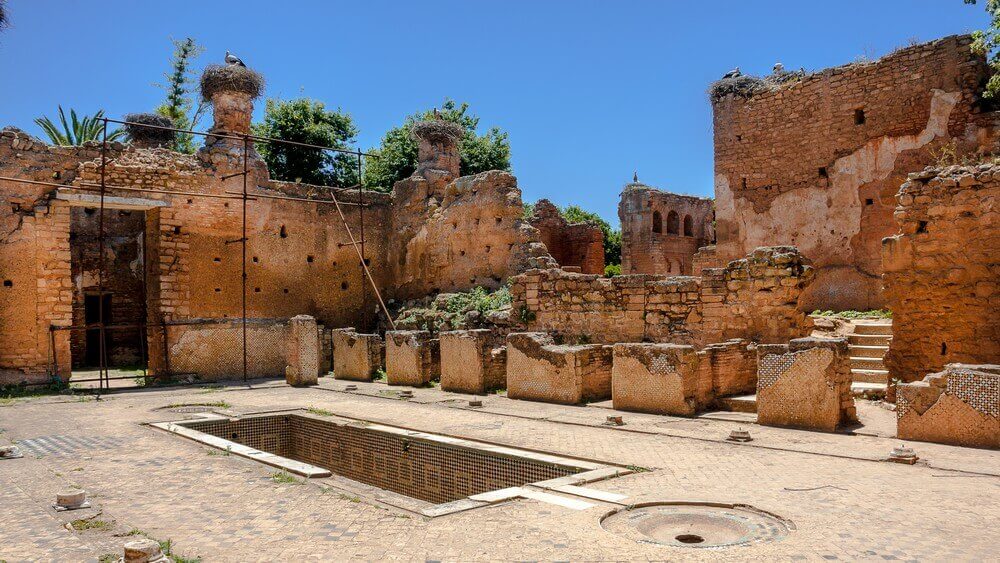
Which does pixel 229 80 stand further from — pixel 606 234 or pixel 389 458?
pixel 606 234

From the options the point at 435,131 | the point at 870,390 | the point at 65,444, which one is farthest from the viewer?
the point at 435,131

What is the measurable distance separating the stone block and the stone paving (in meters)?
0.49

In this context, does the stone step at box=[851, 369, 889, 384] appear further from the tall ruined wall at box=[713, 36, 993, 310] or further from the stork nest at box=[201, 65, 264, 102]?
the stork nest at box=[201, 65, 264, 102]

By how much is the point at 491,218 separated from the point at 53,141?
20.0 meters

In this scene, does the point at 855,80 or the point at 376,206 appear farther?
the point at 376,206

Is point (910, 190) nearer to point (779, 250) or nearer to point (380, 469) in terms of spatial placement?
point (779, 250)

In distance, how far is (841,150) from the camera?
14867mm

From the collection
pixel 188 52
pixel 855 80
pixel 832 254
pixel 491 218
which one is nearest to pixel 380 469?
pixel 491 218

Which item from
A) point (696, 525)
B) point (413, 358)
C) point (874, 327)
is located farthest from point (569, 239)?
point (696, 525)

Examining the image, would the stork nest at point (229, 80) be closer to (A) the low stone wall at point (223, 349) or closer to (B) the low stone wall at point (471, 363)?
(A) the low stone wall at point (223, 349)

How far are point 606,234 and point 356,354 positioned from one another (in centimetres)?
2960

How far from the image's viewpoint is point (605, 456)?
682cm

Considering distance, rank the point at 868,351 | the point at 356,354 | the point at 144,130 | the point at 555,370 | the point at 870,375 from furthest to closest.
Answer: the point at 144,130 → the point at 356,354 → the point at 868,351 → the point at 555,370 → the point at 870,375

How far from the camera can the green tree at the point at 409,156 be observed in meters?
29.7
